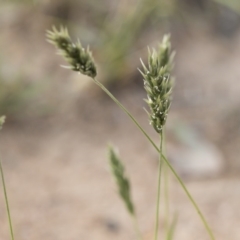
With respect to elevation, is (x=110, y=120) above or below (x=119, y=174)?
above

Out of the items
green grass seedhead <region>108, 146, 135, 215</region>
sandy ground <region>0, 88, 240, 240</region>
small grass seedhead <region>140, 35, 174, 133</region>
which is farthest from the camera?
sandy ground <region>0, 88, 240, 240</region>

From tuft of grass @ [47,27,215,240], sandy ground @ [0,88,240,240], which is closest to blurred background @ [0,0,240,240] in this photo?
sandy ground @ [0,88,240,240]

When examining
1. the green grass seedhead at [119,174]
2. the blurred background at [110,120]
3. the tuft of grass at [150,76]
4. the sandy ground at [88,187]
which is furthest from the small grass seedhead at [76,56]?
the blurred background at [110,120]

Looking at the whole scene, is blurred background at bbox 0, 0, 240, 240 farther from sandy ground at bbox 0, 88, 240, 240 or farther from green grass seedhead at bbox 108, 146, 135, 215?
green grass seedhead at bbox 108, 146, 135, 215

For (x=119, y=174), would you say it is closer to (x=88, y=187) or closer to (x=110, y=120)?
(x=88, y=187)

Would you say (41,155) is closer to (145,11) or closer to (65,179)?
(65,179)

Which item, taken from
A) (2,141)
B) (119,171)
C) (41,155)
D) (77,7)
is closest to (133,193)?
(41,155)

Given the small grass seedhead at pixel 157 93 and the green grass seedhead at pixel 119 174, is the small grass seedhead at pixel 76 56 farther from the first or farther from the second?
the green grass seedhead at pixel 119 174

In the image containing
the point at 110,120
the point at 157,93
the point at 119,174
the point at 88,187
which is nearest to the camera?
the point at 157,93

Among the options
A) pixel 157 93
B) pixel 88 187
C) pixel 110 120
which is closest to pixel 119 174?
pixel 157 93
